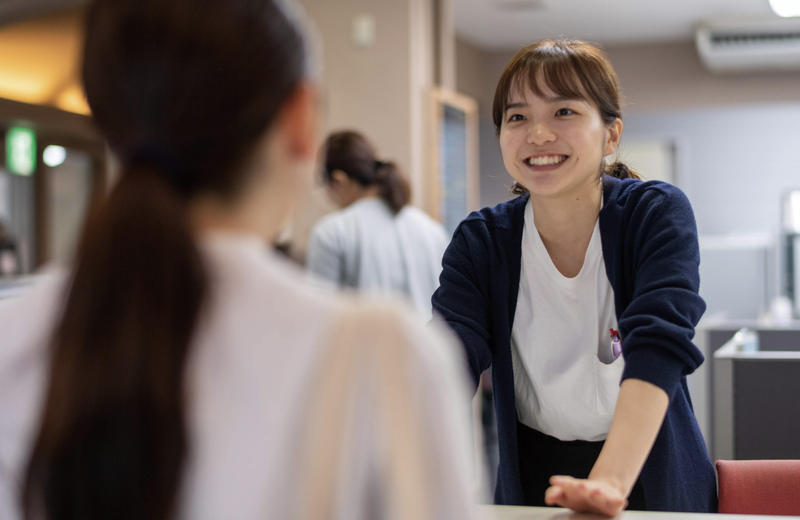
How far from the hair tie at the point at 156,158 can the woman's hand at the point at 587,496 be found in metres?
0.56

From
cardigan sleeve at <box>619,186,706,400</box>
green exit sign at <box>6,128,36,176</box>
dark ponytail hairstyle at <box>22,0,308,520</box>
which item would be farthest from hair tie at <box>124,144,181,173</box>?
green exit sign at <box>6,128,36,176</box>

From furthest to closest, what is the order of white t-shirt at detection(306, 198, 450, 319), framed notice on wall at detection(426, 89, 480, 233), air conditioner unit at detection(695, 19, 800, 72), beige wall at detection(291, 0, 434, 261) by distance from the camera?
air conditioner unit at detection(695, 19, 800, 72)
framed notice on wall at detection(426, 89, 480, 233)
beige wall at detection(291, 0, 434, 261)
white t-shirt at detection(306, 198, 450, 319)

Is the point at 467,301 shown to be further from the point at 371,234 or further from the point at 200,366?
the point at 371,234

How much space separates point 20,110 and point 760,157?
6421 mm

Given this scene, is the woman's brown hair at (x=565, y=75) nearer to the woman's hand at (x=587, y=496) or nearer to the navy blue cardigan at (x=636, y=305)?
the navy blue cardigan at (x=636, y=305)

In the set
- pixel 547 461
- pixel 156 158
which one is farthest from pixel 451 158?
pixel 156 158

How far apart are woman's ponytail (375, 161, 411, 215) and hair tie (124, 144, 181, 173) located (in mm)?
2243

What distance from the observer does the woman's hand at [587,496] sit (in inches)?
31.1

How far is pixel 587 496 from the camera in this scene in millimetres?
794

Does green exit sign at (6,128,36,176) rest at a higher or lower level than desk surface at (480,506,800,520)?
higher

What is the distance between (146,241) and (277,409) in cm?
12

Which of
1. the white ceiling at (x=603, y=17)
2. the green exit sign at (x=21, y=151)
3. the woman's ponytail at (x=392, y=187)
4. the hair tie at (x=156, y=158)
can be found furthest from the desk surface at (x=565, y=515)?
the white ceiling at (x=603, y=17)

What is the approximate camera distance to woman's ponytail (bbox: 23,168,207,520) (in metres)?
0.39

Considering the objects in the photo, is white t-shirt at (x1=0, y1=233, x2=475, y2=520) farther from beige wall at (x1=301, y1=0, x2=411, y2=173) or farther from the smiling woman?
beige wall at (x1=301, y1=0, x2=411, y2=173)
